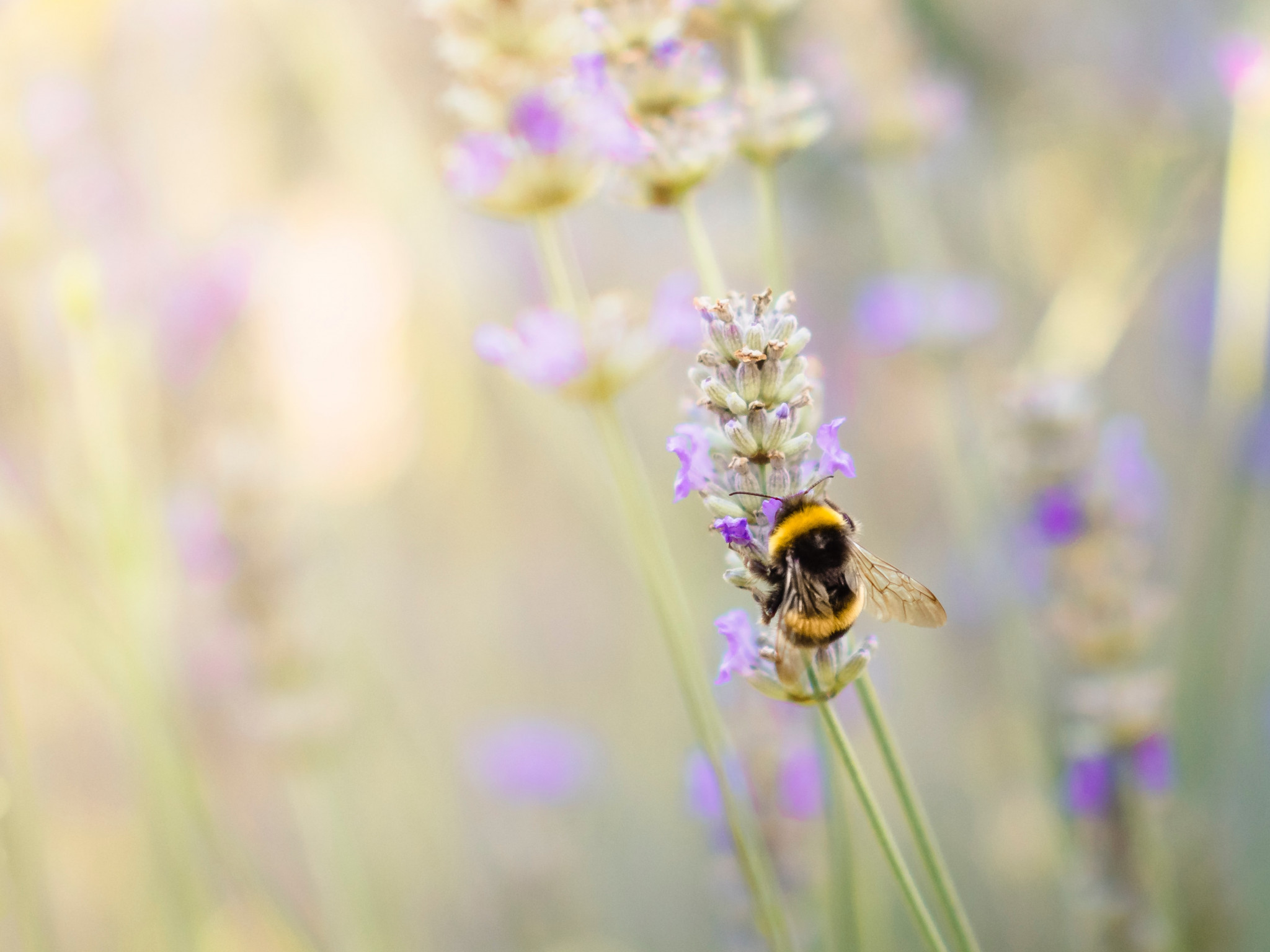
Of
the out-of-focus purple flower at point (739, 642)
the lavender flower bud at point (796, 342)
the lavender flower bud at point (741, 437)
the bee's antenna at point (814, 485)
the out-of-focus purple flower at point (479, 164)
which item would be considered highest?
the out-of-focus purple flower at point (479, 164)

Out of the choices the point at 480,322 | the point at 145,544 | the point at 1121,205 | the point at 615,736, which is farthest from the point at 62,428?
the point at 1121,205

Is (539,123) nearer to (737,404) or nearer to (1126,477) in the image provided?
(737,404)

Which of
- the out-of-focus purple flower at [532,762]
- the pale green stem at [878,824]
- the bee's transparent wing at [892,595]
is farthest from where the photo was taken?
the out-of-focus purple flower at [532,762]

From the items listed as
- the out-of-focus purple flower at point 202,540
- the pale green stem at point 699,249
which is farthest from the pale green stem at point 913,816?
the out-of-focus purple flower at point 202,540

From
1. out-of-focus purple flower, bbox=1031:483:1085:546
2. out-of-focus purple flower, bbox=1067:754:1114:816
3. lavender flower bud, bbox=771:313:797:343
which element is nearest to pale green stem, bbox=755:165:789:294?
lavender flower bud, bbox=771:313:797:343

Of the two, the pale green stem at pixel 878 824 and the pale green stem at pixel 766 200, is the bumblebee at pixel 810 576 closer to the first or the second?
the pale green stem at pixel 878 824

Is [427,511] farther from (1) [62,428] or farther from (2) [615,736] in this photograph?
(1) [62,428]

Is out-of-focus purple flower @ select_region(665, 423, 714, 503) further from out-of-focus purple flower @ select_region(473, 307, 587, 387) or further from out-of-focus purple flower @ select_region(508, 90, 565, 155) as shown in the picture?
out-of-focus purple flower @ select_region(508, 90, 565, 155)
